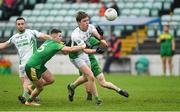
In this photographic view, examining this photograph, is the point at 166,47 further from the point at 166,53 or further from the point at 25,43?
the point at 25,43

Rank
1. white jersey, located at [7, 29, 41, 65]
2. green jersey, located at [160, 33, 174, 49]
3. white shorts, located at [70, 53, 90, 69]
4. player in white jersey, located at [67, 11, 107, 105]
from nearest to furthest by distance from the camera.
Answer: player in white jersey, located at [67, 11, 107, 105] < white shorts, located at [70, 53, 90, 69] < white jersey, located at [7, 29, 41, 65] < green jersey, located at [160, 33, 174, 49]

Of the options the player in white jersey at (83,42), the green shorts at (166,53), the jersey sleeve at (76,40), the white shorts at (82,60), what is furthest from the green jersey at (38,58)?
the green shorts at (166,53)

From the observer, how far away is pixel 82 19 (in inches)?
732

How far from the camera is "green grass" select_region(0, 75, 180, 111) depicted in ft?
57.8

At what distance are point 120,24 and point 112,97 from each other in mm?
14632

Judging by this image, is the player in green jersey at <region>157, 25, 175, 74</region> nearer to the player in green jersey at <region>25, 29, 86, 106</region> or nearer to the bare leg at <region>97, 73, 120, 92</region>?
the bare leg at <region>97, 73, 120, 92</region>

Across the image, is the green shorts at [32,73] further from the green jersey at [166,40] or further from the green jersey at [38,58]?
the green jersey at [166,40]

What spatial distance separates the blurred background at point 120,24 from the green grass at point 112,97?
19.2ft

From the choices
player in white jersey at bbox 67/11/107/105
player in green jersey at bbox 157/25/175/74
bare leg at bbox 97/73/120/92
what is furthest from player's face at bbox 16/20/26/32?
player in green jersey at bbox 157/25/175/74

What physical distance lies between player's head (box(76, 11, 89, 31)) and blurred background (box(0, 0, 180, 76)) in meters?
15.2

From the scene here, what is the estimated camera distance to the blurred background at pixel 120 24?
114ft

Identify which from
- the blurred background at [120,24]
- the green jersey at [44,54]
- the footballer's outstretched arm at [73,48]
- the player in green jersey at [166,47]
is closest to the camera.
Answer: the footballer's outstretched arm at [73,48]

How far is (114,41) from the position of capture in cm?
3444

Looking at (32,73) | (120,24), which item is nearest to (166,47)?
(120,24)
